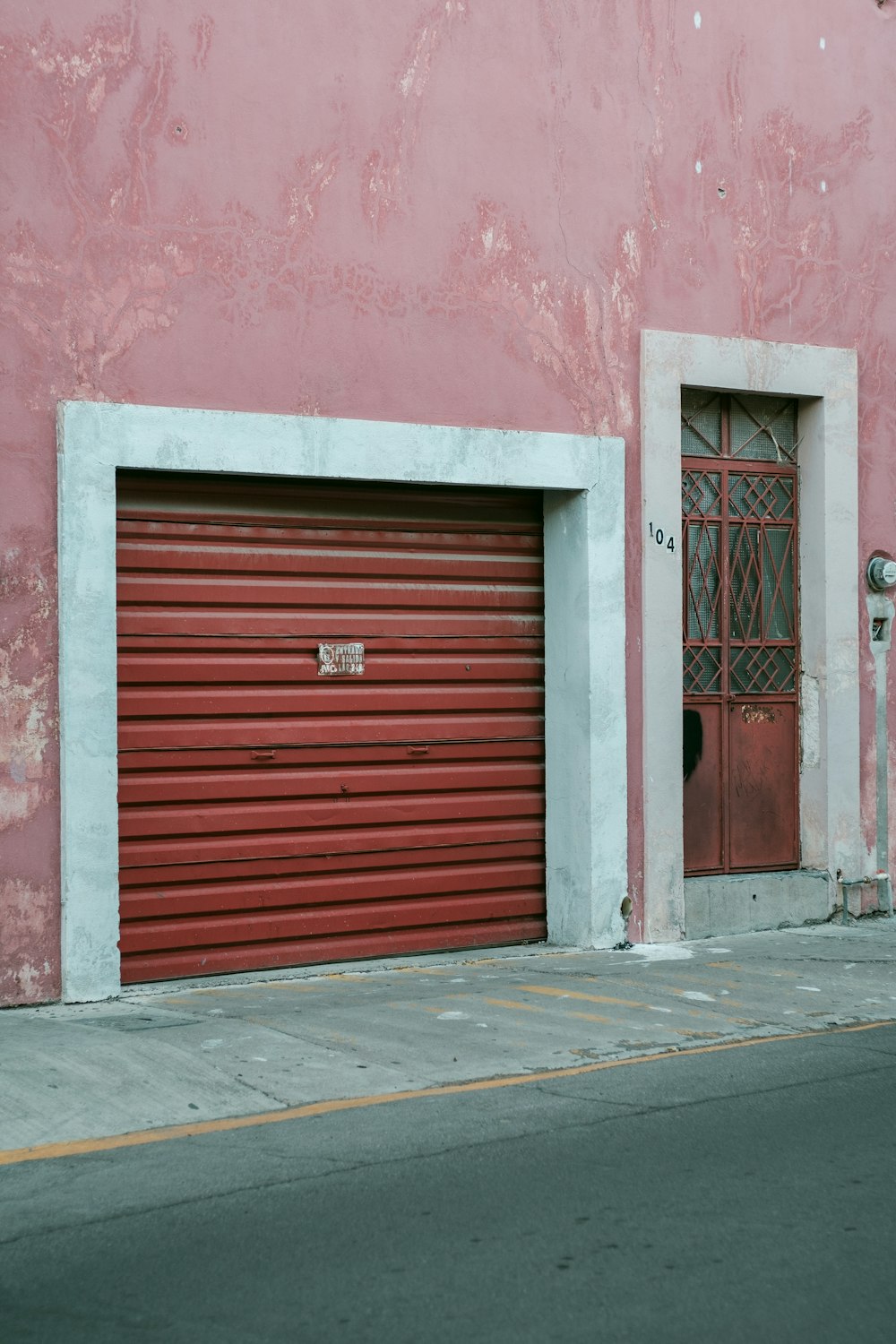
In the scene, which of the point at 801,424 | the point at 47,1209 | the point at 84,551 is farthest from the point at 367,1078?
the point at 801,424

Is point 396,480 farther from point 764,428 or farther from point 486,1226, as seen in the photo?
point 486,1226

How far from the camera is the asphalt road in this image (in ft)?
13.7

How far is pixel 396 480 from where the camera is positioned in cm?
992

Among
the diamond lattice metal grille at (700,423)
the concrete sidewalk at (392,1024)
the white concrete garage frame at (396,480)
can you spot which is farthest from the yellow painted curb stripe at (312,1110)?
the diamond lattice metal grille at (700,423)

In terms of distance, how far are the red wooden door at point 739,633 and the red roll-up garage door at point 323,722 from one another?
4.25ft

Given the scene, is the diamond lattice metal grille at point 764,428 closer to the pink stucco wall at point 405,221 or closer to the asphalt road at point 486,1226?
the pink stucco wall at point 405,221

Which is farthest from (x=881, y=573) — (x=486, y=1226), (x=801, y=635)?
(x=486, y=1226)

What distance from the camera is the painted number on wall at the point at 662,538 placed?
11016 mm

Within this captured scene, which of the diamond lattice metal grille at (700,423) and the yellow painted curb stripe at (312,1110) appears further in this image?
the diamond lattice metal grille at (700,423)

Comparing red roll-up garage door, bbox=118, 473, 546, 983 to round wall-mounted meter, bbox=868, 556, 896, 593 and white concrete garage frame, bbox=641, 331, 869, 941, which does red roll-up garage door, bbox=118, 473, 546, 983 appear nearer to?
white concrete garage frame, bbox=641, 331, 869, 941

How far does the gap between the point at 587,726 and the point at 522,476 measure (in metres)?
1.70

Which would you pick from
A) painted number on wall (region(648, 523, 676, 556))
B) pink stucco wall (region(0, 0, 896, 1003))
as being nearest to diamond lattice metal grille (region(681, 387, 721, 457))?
pink stucco wall (region(0, 0, 896, 1003))

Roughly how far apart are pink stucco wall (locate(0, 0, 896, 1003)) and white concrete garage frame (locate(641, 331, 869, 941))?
0.53ft

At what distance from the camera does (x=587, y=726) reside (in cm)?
1065
